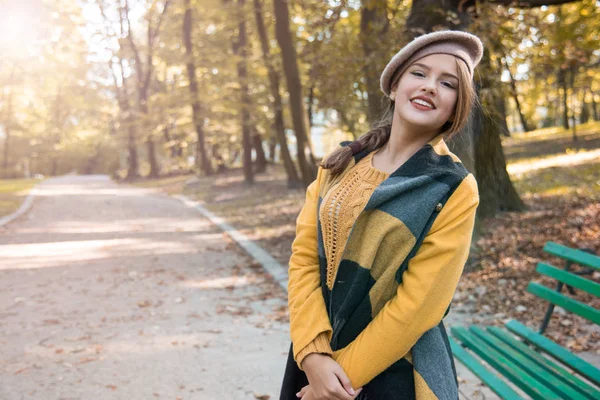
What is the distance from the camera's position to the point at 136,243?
34.0 feet

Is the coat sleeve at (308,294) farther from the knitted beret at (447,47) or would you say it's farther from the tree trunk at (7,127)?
the tree trunk at (7,127)

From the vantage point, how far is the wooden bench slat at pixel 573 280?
3227 mm

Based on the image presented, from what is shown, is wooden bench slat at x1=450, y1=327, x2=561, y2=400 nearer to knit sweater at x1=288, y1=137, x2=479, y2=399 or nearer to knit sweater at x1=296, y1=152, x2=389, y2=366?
knit sweater at x1=288, y1=137, x2=479, y2=399

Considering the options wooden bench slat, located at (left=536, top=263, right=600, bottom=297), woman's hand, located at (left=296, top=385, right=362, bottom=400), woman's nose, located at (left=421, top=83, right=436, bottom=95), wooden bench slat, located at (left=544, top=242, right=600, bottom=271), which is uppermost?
woman's nose, located at (left=421, top=83, right=436, bottom=95)

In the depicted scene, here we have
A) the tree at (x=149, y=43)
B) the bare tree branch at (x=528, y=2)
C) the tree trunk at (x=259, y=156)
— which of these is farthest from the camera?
the tree at (x=149, y=43)

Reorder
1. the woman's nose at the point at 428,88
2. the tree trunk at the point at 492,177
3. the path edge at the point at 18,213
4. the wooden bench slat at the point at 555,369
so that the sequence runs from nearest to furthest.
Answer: the woman's nose at the point at 428,88
the wooden bench slat at the point at 555,369
the tree trunk at the point at 492,177
the path edge at the point at 18,213

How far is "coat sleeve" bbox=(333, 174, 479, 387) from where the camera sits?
5.44ft

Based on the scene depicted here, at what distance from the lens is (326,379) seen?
1743 mm

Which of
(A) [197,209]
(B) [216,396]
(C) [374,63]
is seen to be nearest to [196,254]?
(C) [374,63]

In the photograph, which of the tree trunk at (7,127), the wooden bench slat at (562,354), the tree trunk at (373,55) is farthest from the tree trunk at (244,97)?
the tree trunk at (7,127)

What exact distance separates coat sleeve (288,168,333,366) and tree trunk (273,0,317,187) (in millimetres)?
10918

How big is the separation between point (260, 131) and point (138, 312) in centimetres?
1687

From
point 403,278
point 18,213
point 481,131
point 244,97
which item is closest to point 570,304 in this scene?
point 403,278

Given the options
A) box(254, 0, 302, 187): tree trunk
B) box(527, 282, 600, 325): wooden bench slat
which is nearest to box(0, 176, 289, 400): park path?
box(527, 282, 600, 325): wooden bench slat
